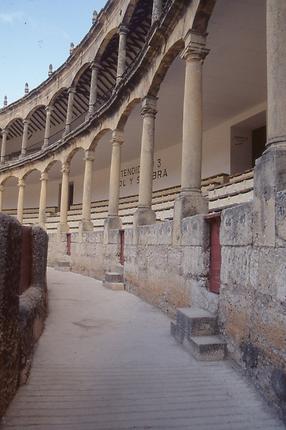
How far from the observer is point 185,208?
19.7ft

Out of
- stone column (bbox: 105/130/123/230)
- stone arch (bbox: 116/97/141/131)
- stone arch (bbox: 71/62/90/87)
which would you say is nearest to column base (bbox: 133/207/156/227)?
stone column (bbox: 105/130/123/230)

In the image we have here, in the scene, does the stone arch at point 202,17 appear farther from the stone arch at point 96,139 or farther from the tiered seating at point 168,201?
the stone arch at point 96,139

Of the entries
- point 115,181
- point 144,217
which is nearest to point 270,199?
point 144,217

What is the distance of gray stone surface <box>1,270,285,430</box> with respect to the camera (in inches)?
106

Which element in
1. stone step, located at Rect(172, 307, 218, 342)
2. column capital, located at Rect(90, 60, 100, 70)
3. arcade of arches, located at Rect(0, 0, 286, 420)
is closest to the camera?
arcade of arches, located at Rect(0, 0, 286, 420)

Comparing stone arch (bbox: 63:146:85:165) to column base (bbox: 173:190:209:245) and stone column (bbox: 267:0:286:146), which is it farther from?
stone column (bbox: 267:0:286:146)

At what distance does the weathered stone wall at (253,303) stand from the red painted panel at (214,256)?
0.42m

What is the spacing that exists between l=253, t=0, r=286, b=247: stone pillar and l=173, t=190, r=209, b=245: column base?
2456 millimetres

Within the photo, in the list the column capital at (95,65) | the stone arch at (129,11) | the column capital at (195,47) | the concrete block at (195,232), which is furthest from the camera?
the column capital at (95,65)

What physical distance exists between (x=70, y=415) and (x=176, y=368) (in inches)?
52.3

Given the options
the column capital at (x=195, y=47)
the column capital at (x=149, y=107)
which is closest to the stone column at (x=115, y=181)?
the column capital at (x=149, y=107)

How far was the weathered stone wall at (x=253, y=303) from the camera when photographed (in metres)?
2.96

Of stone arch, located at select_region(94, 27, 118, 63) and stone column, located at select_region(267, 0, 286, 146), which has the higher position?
stone arch, located at select_region(94, 27, 118, 63)

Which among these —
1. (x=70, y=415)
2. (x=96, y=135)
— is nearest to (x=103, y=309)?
(x=70, y=415)
